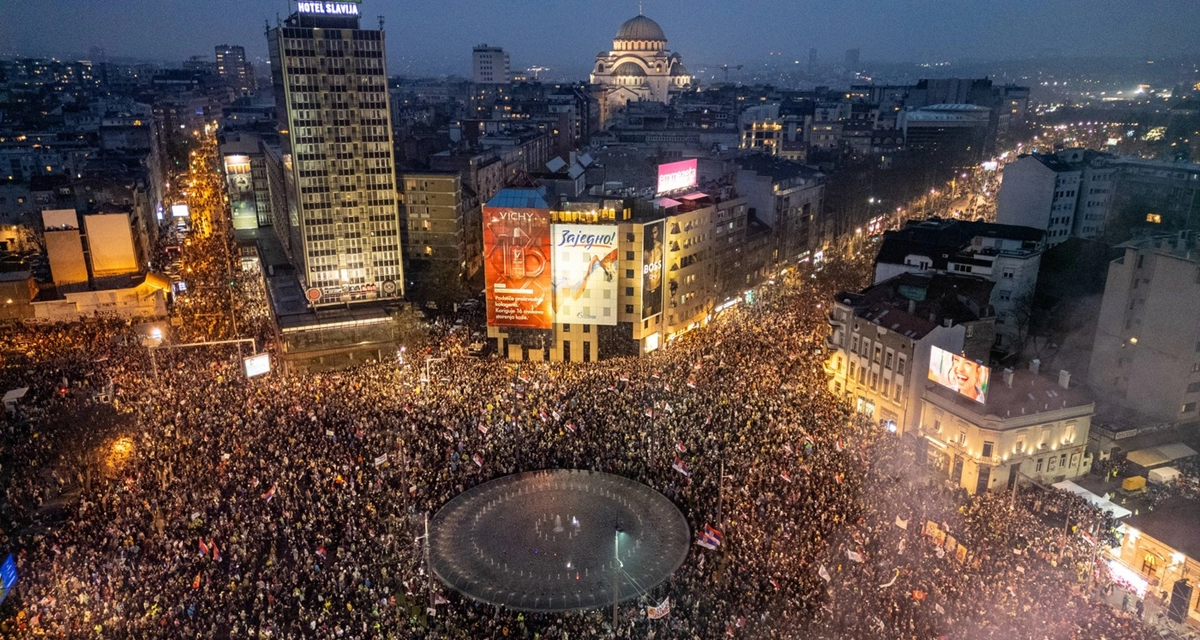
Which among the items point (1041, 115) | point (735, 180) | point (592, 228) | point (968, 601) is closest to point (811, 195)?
point (735, 180)

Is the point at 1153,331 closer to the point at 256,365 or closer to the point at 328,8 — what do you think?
the point at 256,365

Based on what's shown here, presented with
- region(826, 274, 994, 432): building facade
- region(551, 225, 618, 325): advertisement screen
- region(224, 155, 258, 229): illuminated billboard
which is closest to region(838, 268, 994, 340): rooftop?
region(826, 274, 994, 432): building facade

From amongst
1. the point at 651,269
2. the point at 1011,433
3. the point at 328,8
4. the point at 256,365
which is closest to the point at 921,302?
the point at 1011,433

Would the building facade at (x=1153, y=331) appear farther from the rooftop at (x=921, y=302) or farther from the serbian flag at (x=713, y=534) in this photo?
the serbian flag at (x=713, y=534)

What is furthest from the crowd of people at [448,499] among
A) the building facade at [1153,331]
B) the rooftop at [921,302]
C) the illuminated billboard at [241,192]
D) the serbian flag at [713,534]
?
the illuminated billboard at [241,192]

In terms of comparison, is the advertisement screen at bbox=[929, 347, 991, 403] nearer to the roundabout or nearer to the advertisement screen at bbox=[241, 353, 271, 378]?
the roundabout
